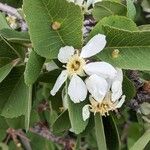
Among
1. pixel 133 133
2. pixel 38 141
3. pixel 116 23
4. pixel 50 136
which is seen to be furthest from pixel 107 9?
pixel 133 133

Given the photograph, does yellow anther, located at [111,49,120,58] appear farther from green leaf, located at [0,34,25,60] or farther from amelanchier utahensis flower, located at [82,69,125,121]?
green leaf, located at [0,34,25,60]

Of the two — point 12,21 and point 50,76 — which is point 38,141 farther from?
point 50,76

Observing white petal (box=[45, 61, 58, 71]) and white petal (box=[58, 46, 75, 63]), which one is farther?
white petal (box=[45, 61, 58, 71])

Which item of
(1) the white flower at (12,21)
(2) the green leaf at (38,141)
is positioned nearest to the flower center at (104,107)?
(1) the white flower at (12,21)

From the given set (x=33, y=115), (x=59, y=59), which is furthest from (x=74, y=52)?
(x=33, y=115)

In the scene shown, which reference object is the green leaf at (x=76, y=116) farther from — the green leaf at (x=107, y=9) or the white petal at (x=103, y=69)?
the green leaf at (x=107, y=9)

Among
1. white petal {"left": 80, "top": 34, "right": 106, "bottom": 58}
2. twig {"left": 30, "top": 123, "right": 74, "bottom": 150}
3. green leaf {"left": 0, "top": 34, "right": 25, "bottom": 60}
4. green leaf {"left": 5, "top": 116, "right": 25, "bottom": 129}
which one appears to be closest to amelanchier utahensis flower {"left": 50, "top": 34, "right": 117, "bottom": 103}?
white petal {"left": 80, "top": 34, "right": 106, "bottom": 58}

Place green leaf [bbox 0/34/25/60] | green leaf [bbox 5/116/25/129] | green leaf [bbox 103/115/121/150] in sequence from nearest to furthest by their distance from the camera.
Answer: green leaf [bbox 0/34/25/60] → green leaf [bbox 103/115/121/150] → green leaf [bbox 5/116/25/129]

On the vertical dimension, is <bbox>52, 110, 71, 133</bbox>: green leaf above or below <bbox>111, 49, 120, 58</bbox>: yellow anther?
below
